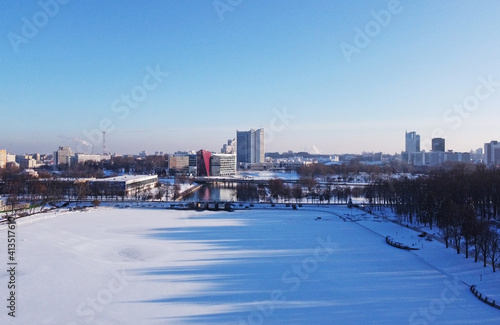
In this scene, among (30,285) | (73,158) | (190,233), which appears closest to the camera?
(30,285)

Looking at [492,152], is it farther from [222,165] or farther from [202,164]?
[202,164]

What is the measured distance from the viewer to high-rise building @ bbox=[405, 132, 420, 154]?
52.8m

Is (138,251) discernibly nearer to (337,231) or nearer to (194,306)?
(194,306)

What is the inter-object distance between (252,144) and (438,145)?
26502mm

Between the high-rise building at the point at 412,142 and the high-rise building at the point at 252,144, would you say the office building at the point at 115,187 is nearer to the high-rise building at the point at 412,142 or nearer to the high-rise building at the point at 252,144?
the high-rise building at the point at 252,144

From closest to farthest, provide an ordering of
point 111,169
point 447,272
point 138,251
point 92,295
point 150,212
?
point 92,295 → point 447,272 → point 138,251 → point 150,212 → point 111,169

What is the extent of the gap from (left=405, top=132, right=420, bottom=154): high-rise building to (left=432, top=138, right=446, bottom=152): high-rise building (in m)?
2.13

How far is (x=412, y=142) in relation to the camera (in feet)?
175

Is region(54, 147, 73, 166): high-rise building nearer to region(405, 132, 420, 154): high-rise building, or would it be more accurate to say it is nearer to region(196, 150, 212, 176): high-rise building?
region(196, 150, 212, 176): high-rise building

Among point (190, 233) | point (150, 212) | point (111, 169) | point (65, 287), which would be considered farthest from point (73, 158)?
point (65, 287)

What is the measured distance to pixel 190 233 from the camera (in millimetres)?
9570

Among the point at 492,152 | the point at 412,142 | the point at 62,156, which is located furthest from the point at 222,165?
the point at 412,142

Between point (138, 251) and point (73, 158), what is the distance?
4890 centimetres

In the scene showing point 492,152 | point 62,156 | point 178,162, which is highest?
point 492,152
